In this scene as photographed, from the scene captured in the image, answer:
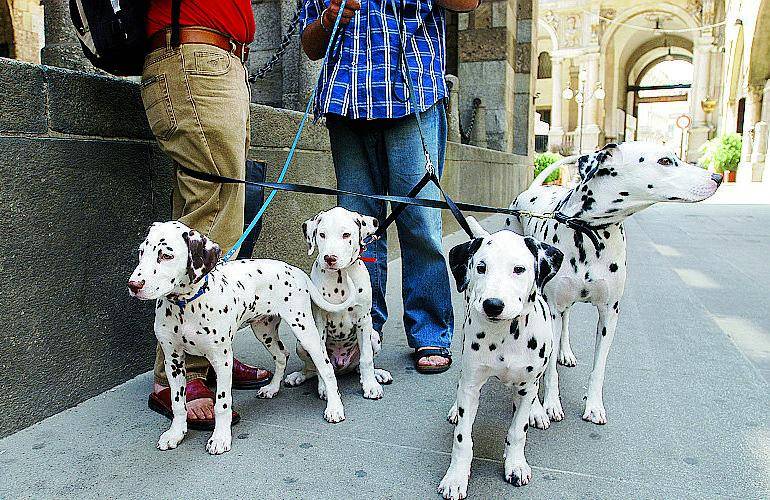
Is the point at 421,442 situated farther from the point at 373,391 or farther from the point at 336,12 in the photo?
the point at 336,12

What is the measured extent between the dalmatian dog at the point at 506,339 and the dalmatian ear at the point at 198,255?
0.85 m

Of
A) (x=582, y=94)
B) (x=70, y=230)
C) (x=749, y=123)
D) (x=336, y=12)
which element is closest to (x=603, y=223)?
(x=336, y=12)

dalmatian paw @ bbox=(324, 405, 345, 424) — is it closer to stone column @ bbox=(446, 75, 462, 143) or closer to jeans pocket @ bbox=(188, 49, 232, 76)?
jeans pocket @ bbox=(188, 49, 232, 76)

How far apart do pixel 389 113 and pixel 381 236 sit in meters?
0.63

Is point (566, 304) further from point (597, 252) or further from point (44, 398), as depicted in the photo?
point (44, 398)

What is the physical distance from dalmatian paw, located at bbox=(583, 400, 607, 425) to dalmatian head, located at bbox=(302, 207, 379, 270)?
1.18m

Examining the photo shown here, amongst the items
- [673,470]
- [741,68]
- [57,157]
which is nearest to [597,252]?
[673,470]

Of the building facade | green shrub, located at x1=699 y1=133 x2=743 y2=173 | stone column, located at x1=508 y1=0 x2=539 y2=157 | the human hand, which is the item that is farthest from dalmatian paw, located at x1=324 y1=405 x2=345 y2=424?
the building facade

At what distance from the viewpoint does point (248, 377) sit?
3.04 meters

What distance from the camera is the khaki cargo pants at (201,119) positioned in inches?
95.1

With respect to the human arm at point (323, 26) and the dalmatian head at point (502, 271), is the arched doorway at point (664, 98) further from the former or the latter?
the dalmatian head at point (502, 271)

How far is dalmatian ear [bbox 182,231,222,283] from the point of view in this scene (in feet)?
7.06

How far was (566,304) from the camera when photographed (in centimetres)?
262

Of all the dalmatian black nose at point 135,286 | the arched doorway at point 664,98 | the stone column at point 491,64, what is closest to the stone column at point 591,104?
the arched doorway at point 664,98
